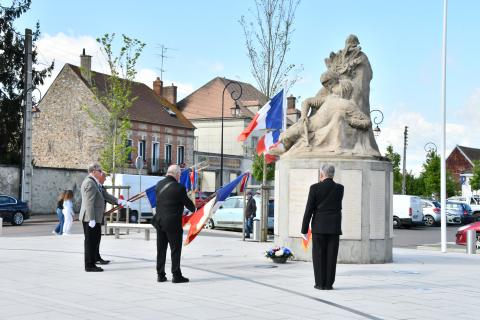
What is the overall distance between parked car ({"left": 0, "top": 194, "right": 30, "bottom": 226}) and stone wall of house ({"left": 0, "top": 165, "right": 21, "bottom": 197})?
8.61 metres

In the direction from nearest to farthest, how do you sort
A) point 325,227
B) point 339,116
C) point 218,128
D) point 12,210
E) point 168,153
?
point 325,227 < point 339,116 < point 12,210 < point 168,153 < point 218,128

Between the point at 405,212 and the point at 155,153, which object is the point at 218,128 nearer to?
the point at 155,153

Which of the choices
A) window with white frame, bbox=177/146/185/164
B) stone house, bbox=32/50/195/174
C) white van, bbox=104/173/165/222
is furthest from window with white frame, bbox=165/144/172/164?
white van, bbox=104/173/165/222

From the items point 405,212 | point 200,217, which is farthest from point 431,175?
point 200,217

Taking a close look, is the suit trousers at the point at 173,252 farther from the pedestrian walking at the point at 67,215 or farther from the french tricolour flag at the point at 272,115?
the pedestrian walking at the point at 67,215

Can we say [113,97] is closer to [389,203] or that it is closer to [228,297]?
[389,203]

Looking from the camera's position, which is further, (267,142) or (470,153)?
(470,153)

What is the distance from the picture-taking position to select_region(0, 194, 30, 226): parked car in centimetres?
3316

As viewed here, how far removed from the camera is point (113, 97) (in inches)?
1789

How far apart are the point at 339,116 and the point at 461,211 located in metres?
33.3

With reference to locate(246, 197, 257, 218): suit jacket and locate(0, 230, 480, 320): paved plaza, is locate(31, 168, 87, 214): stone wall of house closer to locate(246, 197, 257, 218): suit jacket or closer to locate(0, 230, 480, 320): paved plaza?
locate(246, 197, 257, 218): suit jacket

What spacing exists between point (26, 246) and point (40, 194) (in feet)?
91.5

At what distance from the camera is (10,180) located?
139ft

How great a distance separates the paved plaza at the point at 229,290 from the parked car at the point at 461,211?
101ft
